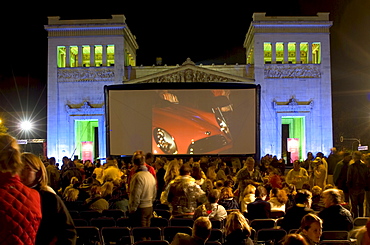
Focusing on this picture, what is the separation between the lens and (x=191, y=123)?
24.7 meters

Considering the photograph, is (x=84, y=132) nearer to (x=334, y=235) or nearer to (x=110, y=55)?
(x=110, y=55)

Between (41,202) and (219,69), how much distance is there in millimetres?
37704

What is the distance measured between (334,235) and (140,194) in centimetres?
341

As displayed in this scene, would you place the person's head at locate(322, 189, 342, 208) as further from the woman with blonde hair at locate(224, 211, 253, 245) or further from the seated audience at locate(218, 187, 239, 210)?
the seated audience at locate(218, 187, 239, 210)

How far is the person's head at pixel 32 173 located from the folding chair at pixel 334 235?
435cm

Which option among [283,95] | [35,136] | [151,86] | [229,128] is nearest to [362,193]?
[229,128]

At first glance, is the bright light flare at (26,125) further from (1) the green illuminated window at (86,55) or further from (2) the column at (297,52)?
(2) the column at (297,52)

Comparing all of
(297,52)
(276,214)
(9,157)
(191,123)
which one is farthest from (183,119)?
(9,157)

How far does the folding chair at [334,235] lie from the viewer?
6.37m

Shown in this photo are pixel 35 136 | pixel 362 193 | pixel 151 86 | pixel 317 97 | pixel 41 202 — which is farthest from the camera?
pixel 35 136

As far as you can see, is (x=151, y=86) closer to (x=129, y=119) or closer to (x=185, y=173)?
(x=129, y=119)

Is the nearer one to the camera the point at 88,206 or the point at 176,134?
the point at 88,206

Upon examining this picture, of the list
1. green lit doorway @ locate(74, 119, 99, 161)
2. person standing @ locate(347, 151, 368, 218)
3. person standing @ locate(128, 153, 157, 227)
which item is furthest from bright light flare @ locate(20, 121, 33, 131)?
person standing @ locate(128, 153, 157, 227)

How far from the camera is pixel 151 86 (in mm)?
23828
